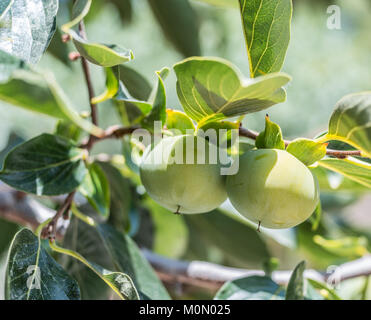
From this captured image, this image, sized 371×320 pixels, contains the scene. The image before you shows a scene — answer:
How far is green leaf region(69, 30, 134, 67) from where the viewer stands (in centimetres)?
45

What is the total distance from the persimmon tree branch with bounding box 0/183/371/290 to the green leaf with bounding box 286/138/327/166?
39 cm

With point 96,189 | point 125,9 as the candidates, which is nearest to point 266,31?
point 96,189

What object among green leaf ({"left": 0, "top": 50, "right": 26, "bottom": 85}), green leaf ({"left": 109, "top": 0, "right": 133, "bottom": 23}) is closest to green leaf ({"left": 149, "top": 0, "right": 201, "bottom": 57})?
green leaf ({"left": 109, "top": 0, "right": 133, "bottom": 23})

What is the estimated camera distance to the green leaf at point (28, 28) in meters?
0.47

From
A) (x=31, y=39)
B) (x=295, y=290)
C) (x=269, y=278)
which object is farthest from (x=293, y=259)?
(x=31, y=39)

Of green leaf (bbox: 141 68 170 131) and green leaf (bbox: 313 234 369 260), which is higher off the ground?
green leaf (bbox: 141 68 170 131)

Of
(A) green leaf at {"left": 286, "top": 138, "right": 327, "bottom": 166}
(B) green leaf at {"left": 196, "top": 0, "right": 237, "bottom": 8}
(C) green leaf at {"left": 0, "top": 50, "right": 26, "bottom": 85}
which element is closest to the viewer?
(C) green leaf at {"left": 0, "top": 50, "right": 26, "bottom": 85}

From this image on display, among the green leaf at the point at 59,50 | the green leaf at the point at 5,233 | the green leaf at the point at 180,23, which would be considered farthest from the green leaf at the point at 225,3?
the green leaf at the point at 5,233

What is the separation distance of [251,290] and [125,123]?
0.32m

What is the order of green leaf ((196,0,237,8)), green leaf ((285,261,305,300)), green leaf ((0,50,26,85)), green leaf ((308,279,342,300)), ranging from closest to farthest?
green leaf ((0,50,26,85)) → green leaf ((285,261,305,300)) → green leaf ((308,279,342,300)) → green leaf ((196,0,237,8))

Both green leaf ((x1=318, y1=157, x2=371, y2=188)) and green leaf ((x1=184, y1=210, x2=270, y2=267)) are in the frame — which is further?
green leaf ((x1=184, y1=210, x2=270, y2=267))

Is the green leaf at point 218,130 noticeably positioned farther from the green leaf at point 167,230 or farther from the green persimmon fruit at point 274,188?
the green leaf at point 167,230

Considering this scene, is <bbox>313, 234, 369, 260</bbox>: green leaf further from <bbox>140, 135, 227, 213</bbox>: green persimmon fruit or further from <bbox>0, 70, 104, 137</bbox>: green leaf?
<bbox>0, 70, 104, 137</bbox>: green leaf
